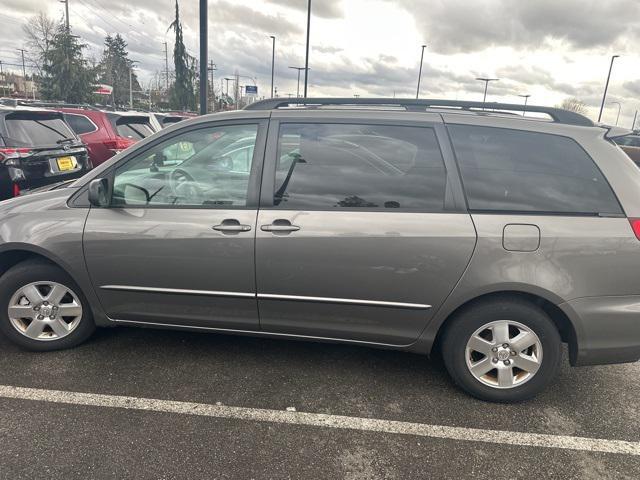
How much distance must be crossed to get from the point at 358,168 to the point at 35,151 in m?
4.46

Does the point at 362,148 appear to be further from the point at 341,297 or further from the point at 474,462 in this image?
the point at 474,462

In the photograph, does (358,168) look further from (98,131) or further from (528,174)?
(98,131)

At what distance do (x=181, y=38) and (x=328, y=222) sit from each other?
30956mm

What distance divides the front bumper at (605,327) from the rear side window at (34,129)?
5800mm

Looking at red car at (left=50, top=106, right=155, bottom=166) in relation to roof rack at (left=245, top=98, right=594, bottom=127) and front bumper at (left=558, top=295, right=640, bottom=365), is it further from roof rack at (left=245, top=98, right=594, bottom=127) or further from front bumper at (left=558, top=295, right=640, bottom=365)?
front bumper at (left=558, top=295, right=640, bottom=365)

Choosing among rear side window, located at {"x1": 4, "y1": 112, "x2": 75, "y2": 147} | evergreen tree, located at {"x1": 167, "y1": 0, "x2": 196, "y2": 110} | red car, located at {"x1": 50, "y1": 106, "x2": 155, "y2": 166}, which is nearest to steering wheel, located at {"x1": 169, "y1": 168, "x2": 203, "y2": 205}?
rear side window, located at {"x1": 4, "y1": 112, "x2": 75, "y2": 147}

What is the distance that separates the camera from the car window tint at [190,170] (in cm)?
283

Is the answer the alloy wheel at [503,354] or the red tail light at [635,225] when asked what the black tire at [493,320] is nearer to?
the alloy wheel at [503,354]

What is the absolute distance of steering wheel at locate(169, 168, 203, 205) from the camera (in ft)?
9.34

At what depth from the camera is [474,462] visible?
2.25m

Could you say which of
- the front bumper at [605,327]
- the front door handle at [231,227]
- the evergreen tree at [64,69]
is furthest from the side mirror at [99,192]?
the evergreen tree at [64,69]

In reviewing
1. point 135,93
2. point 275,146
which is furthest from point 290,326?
point 135,93

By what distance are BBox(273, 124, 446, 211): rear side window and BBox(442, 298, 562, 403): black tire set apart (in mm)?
670

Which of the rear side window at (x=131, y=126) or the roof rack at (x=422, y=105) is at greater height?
the roof rack at (x=422, y=105)
